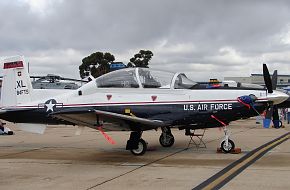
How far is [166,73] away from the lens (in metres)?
10.1

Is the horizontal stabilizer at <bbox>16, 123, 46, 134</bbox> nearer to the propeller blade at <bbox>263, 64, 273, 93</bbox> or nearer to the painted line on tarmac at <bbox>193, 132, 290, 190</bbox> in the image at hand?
the painted line on tarmac at <bbox>193, 132, 290, 190</bbox>

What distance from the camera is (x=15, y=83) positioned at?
1166 centimetres

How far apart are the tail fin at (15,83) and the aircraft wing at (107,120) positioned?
3016 millimetres

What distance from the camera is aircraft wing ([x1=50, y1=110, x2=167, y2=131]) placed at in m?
8.45

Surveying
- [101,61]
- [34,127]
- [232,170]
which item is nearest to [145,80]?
[232,170]

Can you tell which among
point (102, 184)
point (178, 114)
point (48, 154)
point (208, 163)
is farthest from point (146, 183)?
point (48, 154)

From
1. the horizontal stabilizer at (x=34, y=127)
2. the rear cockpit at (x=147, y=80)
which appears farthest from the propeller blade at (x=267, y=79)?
A: the horizontal stabilizer at (x=34, y=127)

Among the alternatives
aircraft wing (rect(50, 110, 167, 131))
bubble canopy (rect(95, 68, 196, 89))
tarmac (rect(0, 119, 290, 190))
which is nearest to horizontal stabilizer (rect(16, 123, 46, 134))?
tarmac (rect(0, 119, 290, 190))

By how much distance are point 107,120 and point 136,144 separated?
113cm

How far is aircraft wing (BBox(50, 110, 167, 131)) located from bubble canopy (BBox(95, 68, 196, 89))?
106 centimetres

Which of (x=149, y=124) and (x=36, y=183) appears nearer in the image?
(x=36, y=183)

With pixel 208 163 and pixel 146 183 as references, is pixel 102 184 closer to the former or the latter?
pixel 146 183

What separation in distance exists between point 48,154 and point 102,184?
462cm

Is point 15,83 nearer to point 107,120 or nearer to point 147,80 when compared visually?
point 107,120
